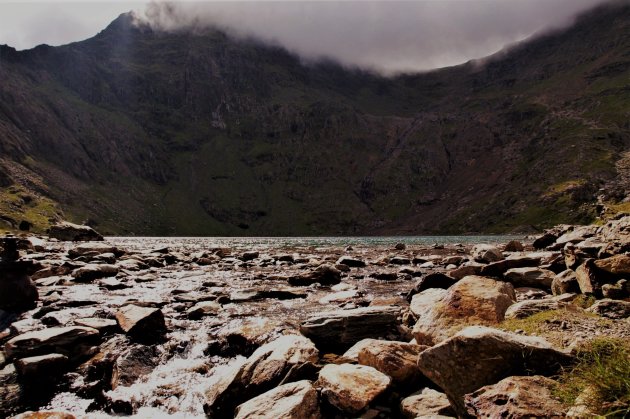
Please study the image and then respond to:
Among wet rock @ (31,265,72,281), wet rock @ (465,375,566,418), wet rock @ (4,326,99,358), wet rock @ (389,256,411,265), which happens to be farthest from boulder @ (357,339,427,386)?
wet rock @ (389,256,411,265)

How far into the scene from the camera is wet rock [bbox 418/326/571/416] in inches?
302

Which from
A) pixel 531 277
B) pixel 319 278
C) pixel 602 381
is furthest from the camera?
pixel 319 278

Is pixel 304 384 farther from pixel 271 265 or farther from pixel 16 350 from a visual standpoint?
pixel 271 265

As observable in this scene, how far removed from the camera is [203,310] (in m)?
22.2

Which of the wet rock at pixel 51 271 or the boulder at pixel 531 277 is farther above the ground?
the boulder at pixel 531 277

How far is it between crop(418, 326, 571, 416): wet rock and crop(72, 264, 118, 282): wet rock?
34576mm

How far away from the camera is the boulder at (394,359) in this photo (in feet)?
35.5

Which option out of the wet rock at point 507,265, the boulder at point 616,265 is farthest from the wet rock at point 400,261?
the boulder at point 616,265

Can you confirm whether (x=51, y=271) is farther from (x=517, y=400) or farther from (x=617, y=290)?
(x=617, y=290)

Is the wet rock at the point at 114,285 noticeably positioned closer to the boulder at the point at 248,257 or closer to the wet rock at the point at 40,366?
the wet rock at the point at 40,366

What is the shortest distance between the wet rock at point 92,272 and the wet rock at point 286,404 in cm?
2998

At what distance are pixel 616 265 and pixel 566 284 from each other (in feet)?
12.2

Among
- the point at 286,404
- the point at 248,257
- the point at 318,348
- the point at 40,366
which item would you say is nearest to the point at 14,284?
the point at 40,366

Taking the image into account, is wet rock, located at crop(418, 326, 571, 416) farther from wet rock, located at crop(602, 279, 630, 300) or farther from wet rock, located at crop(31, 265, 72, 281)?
wet rock, located at crop(31, 265, 72, 281)
